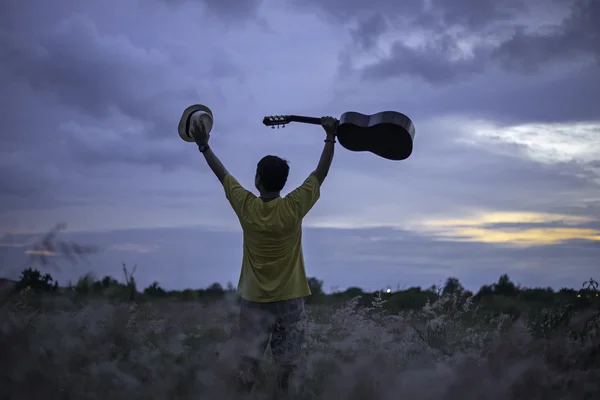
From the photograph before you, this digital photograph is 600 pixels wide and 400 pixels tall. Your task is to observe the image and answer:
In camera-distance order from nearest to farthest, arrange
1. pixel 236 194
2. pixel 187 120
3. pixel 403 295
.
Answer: pixel 236 194 < pixel 187 120 < pixel 403 295

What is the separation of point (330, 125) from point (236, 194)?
3.04 ft

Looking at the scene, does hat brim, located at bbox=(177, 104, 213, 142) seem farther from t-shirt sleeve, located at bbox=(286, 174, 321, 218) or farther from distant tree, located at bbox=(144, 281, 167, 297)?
distant tree, located at bbox=(144, 281, 167, 297)

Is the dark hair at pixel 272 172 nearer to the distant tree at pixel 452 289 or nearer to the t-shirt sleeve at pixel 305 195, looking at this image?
the t-shirt sleeve at pixel 305 195

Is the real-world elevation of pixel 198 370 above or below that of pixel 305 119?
below

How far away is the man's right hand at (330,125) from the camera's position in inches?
191

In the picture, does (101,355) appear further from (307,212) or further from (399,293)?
(399,293)

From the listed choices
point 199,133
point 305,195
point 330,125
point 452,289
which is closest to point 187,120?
point 199,133

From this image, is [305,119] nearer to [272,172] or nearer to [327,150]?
[327,150]

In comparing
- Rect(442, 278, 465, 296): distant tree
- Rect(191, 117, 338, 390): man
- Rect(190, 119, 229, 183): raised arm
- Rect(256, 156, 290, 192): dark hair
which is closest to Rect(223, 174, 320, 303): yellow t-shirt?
Rect(191, 117, 338, 390): man

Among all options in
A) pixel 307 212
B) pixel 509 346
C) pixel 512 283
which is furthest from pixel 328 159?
pixel 512 283

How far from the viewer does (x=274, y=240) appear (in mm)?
4379

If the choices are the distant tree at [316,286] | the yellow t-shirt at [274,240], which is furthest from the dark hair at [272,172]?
the distant tree at [316,286]

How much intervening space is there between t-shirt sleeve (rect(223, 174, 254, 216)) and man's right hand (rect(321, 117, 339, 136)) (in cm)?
81

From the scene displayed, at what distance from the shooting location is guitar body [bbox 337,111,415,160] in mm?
5004
